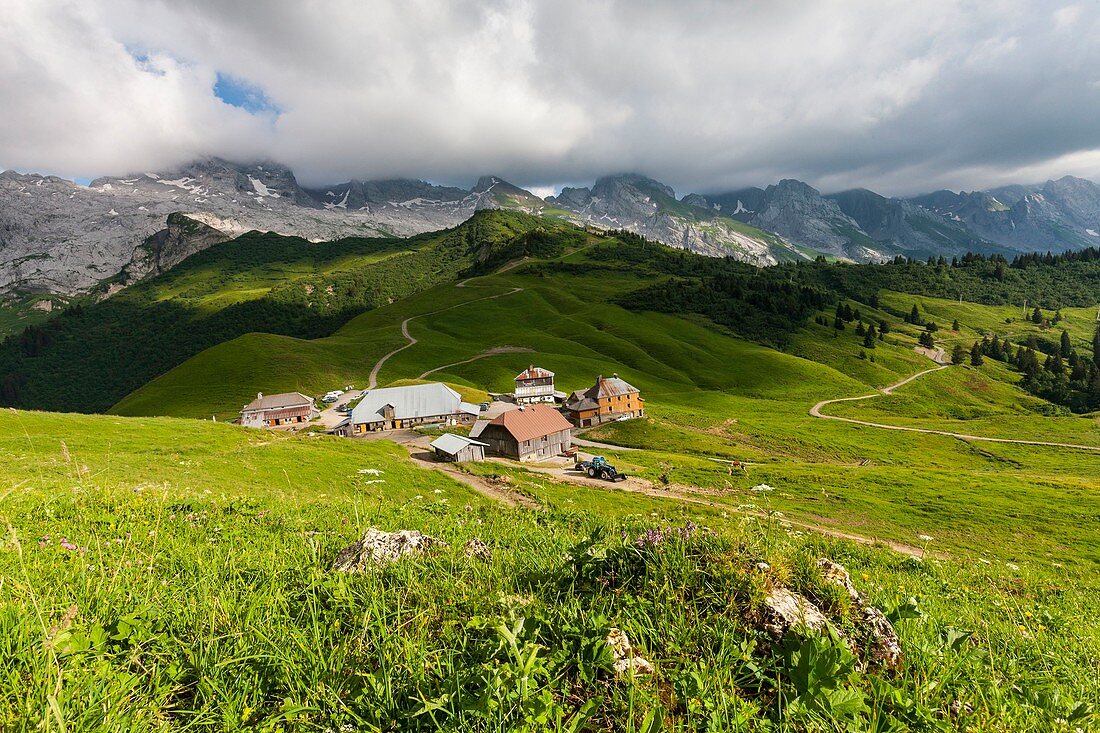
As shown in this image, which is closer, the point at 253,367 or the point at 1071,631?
the point at 1071,631

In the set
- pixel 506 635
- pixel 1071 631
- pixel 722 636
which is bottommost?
pixel 1071 631

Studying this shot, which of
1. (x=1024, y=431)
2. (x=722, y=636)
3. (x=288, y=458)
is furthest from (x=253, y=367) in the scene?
(x=1024, y=431)

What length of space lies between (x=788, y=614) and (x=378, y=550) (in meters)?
3.97

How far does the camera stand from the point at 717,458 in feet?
193

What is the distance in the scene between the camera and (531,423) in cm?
5956

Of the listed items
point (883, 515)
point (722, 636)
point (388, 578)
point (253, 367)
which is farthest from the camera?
point (253, 367)

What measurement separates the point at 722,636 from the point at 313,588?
129 inches

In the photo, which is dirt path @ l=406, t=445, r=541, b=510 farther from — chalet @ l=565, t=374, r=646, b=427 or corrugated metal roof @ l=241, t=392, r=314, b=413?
corrugated metal roof @ l=241, t=392, r=314, b=413

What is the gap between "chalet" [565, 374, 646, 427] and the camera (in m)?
80.1

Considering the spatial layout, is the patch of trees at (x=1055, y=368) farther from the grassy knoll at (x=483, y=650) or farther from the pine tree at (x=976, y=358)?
the grassy knoll at (x=483, y=650)

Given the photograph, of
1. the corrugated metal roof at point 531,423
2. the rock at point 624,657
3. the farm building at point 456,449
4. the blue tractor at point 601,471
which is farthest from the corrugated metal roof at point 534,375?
the rock at point 624,657

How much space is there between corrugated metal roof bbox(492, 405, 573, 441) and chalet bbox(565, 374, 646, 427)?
17.3m

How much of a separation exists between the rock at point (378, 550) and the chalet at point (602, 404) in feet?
245

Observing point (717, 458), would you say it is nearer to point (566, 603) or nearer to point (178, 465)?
point (178, 465)
